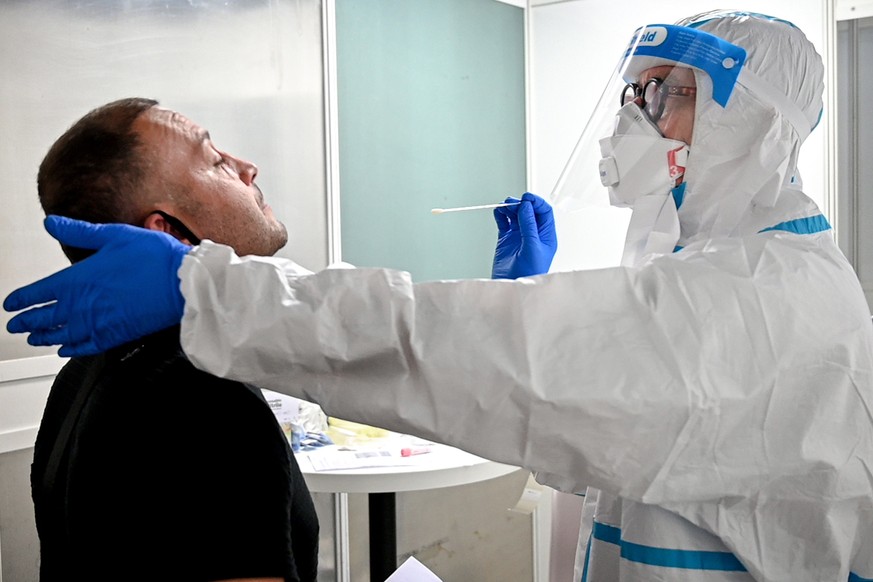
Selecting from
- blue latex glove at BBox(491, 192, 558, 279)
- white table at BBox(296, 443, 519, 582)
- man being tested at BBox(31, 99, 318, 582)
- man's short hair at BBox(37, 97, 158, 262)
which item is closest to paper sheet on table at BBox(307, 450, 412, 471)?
white table at BBox(296, 443, 519, 582)

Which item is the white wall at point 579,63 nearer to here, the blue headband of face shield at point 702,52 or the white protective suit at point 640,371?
the blue headband of face shield at point 702,52

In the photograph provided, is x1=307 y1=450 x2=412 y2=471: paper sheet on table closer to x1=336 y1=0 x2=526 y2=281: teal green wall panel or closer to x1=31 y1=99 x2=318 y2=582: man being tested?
x1=336 y1=0 x2=526 y2=281: teal green wall panel

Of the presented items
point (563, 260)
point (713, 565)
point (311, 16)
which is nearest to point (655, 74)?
point (713, 565)

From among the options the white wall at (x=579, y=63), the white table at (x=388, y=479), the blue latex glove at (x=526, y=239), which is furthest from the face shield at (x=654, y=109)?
the white wall at (x=579, y=63)

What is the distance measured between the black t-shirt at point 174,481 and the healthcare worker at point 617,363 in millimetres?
124

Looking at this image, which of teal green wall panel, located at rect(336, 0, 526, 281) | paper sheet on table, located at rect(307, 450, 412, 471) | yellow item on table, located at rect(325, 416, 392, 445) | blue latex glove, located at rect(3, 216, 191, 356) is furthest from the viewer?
teal green wall panel, located at rect(336, 0, 526, 281)

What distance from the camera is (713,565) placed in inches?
44.7

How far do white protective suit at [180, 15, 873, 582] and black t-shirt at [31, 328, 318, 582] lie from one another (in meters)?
0.13

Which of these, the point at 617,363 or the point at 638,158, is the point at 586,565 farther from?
the point at 638,158

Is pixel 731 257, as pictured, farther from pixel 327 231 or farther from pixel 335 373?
pixel 327 231

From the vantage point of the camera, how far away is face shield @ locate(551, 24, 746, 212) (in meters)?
1.28

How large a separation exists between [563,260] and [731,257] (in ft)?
4.94

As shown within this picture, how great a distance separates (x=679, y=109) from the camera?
1355mm

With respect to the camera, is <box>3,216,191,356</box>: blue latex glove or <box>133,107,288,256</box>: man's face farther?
<box>133,107,288,256</box>: man's face
